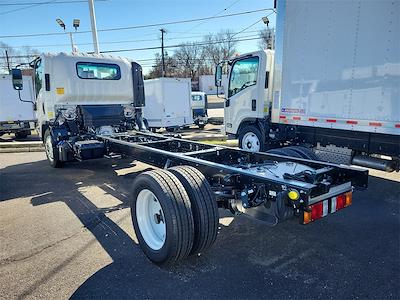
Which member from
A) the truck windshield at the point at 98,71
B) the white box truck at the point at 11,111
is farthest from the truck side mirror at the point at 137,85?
the white box truck at the point at 11,111

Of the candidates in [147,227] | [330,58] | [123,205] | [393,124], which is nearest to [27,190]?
[123,205]

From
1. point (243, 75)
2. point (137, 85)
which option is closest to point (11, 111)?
point (137, 85)

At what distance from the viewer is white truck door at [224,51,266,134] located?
8344mm

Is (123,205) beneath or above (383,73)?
Result: beneath

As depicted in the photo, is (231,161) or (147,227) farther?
(231,161)

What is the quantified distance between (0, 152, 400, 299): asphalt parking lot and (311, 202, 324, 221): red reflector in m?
0.64

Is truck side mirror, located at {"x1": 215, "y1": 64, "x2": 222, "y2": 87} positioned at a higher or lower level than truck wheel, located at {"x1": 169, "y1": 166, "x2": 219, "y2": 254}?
higher

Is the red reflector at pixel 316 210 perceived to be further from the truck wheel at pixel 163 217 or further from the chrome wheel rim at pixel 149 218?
the chrome wheel rim at pixel 149 218

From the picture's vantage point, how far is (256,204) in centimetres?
332

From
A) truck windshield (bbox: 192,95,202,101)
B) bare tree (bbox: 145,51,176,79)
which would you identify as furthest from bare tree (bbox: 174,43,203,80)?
truck windshield (bbox: 192,95,202,101)

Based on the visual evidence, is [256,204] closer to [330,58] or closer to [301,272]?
[301,272]

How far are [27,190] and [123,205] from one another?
2.37 metres

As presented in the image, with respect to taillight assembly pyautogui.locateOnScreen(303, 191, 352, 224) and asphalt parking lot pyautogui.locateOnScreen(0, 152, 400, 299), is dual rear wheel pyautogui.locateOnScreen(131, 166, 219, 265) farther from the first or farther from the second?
taillight assembly pyautogui.locateOnScreen(303, 191, 352, 224)

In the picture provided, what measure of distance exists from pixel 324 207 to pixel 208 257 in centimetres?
132
